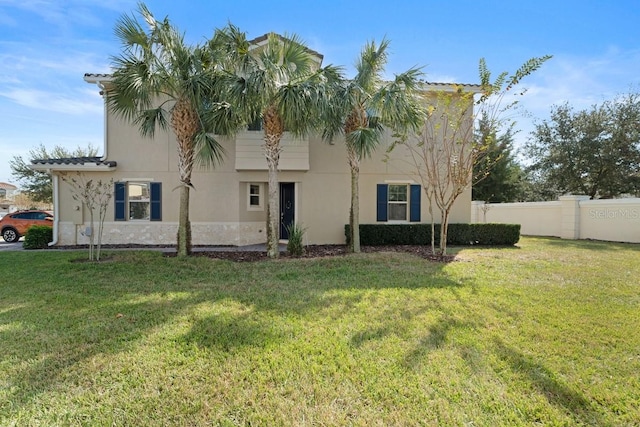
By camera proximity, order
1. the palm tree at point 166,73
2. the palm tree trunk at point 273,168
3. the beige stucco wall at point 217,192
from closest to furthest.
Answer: the palm tree at point 166,73
the palm tree trunk at point 273,168
the beige stucco wall at point 217,192

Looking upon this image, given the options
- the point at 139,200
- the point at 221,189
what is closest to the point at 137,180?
the point at 139,200

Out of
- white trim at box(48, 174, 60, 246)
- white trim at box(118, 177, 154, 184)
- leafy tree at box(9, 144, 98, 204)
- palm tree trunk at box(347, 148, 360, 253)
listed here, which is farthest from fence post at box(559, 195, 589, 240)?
leafy tree at box(9, 144, 98, 204)

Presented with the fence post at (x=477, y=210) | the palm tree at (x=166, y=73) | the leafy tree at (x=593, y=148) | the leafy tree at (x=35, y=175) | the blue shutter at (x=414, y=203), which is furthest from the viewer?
the leafy tree at (x=35, y=175)

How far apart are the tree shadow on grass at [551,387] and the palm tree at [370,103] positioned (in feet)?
23.8

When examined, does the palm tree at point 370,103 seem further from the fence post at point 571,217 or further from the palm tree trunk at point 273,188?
the fence post at point 571,217

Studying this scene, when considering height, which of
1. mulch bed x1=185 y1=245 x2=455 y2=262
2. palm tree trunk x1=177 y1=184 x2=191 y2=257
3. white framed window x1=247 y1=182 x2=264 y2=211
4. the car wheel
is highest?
white framed window x1=247 y1=182 x2=264 y2=211

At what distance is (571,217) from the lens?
55.7ft

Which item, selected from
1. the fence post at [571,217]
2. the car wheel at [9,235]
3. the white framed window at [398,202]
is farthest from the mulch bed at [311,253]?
the fence post at [571,217]

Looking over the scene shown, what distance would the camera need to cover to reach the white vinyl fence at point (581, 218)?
1495 centimetres

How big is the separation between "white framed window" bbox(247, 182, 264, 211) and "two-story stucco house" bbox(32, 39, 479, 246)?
0.14 feet

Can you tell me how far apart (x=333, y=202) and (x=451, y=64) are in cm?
672

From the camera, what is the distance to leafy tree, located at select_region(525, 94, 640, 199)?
1964 centimetres

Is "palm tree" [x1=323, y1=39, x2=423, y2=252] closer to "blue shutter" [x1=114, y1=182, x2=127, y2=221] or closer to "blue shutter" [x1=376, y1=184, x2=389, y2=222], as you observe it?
"blue shutter" [x1=376, y1=184, x2=389, y2=222]

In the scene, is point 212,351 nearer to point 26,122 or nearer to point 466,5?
point 466,5
